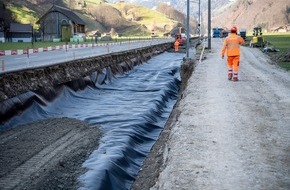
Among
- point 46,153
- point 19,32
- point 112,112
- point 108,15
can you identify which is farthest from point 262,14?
point 46,153

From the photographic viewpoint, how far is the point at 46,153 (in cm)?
905

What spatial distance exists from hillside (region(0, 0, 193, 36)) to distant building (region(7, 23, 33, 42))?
2477 centimetres

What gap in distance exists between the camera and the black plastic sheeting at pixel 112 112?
7.95 meters

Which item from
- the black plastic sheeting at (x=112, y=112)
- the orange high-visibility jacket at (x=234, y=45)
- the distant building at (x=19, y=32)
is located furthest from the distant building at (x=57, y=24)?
the orange high-visibility jacket at (x=234, y=45)

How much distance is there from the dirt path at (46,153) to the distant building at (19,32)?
5640cm

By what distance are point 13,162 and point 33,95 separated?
539 cm

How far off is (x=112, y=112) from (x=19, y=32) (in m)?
56.8

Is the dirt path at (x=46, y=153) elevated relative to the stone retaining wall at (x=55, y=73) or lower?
lower

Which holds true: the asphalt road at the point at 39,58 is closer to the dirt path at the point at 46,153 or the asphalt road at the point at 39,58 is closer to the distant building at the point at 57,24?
the dirt path at the point at 46,153

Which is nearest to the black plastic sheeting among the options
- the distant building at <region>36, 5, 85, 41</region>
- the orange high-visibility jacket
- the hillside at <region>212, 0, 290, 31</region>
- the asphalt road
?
the asphalt road

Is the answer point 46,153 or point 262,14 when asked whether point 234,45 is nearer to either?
point 46,153

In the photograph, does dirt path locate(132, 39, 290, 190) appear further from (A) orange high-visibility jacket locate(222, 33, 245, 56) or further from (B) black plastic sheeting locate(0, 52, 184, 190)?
(A) orange high-visibility jacket locate(222, 33, 245, 56)

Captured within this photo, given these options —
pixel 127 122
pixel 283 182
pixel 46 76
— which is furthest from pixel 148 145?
pixel 46 76

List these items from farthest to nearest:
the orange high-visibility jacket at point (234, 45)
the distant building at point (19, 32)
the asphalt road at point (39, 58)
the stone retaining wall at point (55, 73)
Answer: the distant building at point (19, 32), the asphalt road at point (39, 58), the orange high-visibility jacket at point (234, 45), the stone retaining wall at point (55, 73)
